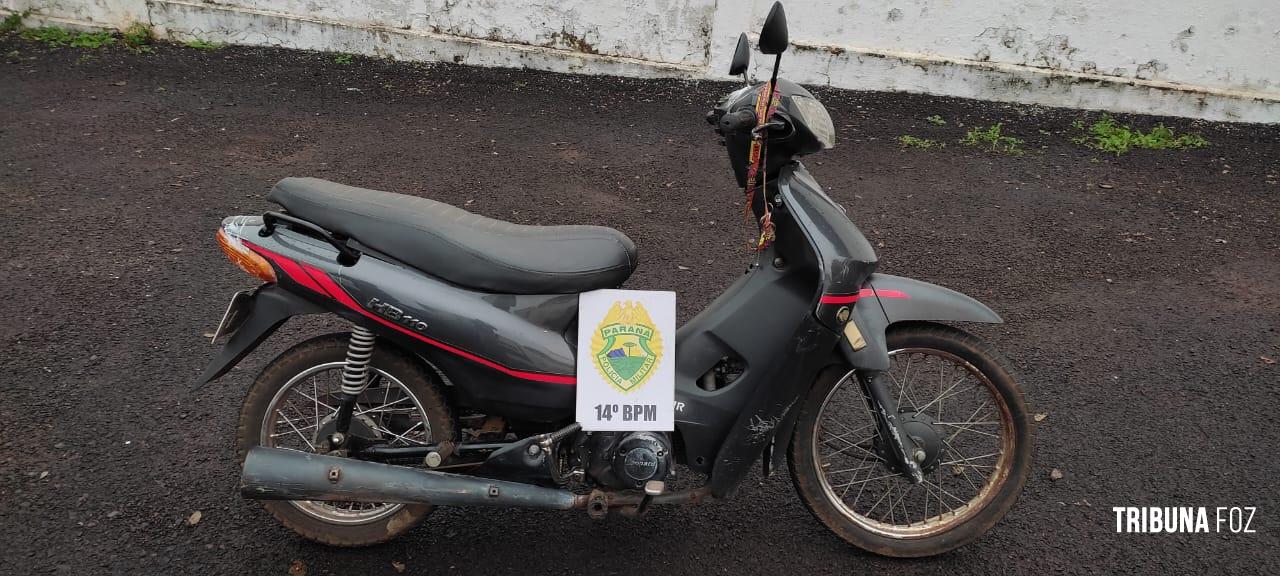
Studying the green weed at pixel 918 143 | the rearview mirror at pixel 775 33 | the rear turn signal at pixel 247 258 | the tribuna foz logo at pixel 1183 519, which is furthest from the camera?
the green weed at pixel 918 143

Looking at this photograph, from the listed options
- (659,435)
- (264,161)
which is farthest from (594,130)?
(659,435)

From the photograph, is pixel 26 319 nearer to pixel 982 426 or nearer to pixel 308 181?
pixel 308 181

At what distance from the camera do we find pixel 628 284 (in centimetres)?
448

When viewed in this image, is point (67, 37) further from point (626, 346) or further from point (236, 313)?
point (626, 346)

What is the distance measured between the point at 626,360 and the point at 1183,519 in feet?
6.66

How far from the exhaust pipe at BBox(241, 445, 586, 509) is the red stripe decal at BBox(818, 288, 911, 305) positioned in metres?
0.97

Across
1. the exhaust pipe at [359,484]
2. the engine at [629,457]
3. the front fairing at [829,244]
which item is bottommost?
the exhaust pipe at [359,484]

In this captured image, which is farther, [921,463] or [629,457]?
[921,463]

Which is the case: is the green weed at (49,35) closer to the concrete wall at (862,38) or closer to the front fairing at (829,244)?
the concrete wall at (862,38)

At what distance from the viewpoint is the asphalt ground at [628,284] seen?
286 cm

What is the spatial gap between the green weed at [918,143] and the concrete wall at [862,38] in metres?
0.91

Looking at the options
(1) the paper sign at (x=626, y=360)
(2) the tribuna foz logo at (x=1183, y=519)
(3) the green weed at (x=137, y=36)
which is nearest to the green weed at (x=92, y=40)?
(3) the green weed at (x=137, y=36)

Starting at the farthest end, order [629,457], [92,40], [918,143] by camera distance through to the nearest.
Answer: [92,40]
[918,143]
[629,457]

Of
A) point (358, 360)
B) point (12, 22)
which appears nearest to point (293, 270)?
point (358, 360)
